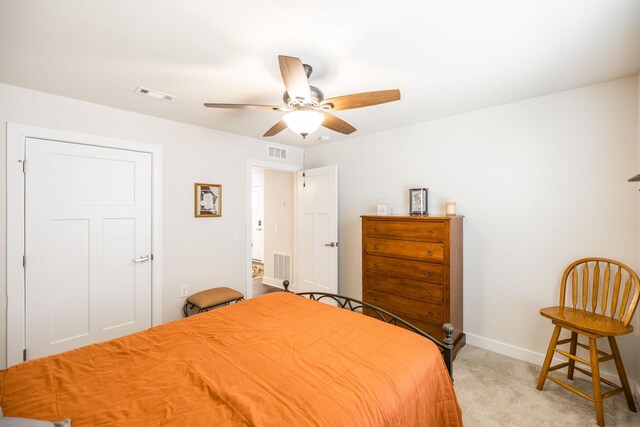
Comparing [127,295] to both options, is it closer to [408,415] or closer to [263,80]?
[263,80]

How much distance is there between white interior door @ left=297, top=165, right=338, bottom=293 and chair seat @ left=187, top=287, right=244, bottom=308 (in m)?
1.25

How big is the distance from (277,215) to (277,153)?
1.45 meters

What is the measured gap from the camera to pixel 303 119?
6.13ft

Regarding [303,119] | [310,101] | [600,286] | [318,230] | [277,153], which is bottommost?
[600,286]

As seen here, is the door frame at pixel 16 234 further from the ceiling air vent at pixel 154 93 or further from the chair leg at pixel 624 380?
the chair leg at pixel 624 380

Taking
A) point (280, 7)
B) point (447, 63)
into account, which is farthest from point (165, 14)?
point (447, 63)

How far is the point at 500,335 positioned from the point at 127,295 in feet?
12.9

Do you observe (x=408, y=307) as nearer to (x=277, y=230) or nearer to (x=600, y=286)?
(x=600, y=286)

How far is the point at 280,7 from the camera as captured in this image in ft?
4.63

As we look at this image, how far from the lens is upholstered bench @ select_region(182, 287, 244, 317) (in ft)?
9.95

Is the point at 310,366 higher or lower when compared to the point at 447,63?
lower

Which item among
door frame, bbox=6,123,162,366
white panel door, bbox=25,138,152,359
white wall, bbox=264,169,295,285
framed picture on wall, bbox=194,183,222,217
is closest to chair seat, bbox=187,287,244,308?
white panel door, bbox=25,138,152,359

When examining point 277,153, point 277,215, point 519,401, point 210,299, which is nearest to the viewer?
point 519,401

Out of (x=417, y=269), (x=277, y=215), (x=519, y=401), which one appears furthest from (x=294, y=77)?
(x=277, y=215)
